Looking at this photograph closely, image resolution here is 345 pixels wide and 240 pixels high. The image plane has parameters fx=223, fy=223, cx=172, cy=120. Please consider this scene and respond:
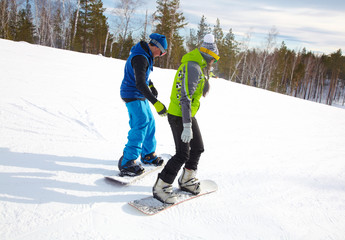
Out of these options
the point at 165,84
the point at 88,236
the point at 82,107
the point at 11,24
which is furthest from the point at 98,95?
the point at 11,24

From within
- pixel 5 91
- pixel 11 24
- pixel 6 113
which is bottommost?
pixel 6 113

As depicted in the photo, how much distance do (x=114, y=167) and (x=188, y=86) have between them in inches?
65.5

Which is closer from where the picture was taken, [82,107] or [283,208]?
[283,208]

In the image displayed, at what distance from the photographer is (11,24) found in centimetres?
2983

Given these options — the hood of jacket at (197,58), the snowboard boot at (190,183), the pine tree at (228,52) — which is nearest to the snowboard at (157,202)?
the snowboard boot at (190,183)

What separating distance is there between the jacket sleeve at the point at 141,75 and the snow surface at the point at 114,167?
3.66 ft

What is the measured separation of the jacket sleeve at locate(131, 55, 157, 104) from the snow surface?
3.66 ft

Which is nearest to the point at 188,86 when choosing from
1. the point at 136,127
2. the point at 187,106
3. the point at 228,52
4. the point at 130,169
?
the point at 187,106

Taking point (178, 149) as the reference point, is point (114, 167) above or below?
below

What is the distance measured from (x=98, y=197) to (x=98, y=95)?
4.32 metres

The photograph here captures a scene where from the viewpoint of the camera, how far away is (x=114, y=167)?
3.09 m

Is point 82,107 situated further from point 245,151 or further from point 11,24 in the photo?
point 11,24

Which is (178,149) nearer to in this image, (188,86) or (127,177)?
(188,86)

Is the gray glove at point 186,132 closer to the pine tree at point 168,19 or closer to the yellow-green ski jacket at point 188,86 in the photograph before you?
the yellow-green ski jacket at point 188,86
